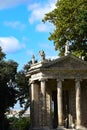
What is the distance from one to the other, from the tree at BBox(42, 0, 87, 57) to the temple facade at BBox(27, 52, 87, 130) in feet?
20.7

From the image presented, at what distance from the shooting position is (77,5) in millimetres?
68750

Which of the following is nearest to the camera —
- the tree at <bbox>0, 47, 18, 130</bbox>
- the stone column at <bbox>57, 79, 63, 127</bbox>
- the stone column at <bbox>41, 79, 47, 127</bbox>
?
the stone column at <bbox>57, 79, 63, 127</bbox>

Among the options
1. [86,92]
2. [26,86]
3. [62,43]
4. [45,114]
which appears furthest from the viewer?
[26,86]

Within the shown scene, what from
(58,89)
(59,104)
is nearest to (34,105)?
(59,104)

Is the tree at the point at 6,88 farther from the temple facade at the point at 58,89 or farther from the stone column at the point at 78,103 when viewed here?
the stone column at the point at 78,103

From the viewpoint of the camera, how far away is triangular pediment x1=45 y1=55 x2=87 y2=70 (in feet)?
200

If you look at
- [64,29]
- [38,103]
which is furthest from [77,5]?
[38,103]

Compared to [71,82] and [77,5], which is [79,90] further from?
[77,5]

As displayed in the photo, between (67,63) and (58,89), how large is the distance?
354 cm

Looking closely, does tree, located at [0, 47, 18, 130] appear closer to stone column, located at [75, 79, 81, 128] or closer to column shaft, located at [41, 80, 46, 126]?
column shaft, located at [41, 80, 46, 126]

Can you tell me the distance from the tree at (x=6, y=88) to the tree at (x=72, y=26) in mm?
12317

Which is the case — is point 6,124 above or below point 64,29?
below

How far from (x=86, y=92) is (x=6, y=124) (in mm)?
22887

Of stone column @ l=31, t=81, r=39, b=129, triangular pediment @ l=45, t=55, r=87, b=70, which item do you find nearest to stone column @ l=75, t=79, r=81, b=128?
triangular pediment @ l=45, t=55, r=87, b=70
